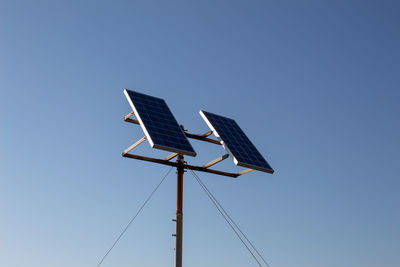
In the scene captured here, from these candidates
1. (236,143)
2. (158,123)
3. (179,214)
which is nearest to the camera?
(179,214)

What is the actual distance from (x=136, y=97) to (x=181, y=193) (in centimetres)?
459

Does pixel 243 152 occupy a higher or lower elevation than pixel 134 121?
lower

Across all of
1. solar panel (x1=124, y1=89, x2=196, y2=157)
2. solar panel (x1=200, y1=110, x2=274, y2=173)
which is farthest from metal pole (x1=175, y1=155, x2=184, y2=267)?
solar panel (x1=200, y1=110, x2=274, y2=173)

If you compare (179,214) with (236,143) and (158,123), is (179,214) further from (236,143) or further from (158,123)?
(236,143)

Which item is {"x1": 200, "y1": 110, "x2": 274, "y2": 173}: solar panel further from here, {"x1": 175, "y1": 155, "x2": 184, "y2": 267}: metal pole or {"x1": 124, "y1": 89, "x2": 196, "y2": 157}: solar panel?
{"x1": 175, "y1": 155, "x2": 184, "y2": 267}: metal pole

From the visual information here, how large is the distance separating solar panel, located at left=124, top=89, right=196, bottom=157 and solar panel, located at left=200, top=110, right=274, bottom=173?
78.9 inches

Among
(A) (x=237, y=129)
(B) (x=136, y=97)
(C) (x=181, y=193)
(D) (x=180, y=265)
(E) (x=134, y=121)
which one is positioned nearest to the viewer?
(D) (x=180, y=265)

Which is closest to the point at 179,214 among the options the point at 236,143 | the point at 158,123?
the point at 158,123

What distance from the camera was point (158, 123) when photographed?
16562mm

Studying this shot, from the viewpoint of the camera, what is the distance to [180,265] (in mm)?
14773

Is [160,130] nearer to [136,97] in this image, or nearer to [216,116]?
[136,97]

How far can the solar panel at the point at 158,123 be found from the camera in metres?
15.1

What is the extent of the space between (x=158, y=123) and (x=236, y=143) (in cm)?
364

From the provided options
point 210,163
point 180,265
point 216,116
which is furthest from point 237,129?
point 180,265
